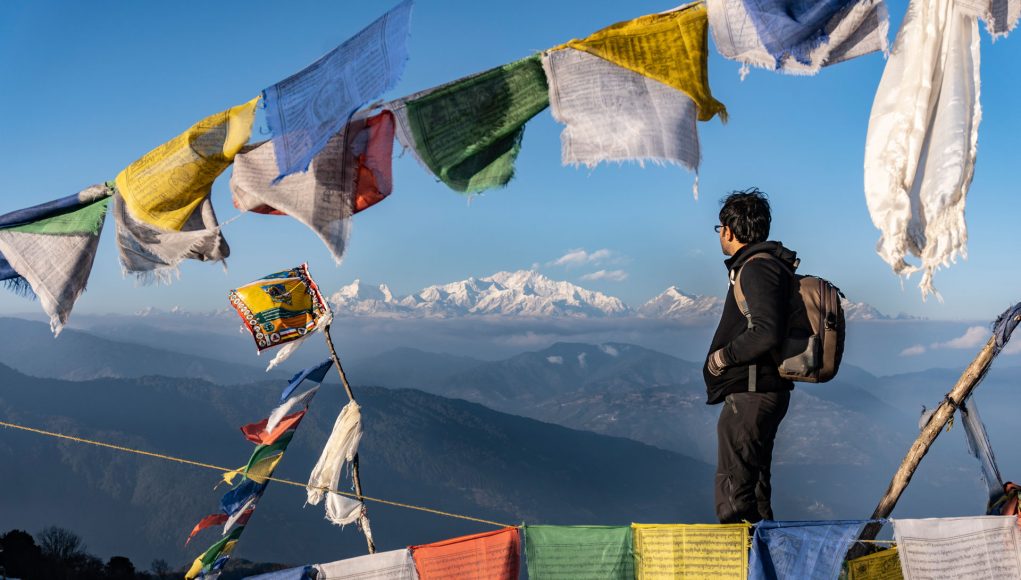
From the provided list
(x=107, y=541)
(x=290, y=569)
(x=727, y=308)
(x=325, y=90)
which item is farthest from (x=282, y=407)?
(x=107, y=541)

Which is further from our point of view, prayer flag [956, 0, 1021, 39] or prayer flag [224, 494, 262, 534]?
prayer flag [224, 494, 262, 534]

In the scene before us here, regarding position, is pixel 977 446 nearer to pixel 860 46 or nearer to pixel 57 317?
pixel 860 46

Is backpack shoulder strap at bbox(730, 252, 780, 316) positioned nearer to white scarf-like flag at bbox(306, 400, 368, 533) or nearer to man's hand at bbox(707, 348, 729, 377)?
man's hand at bbox(707, 348, 729, 377)

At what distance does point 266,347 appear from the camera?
17.6 ft

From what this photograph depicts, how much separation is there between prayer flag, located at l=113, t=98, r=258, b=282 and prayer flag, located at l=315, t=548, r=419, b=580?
2068mm

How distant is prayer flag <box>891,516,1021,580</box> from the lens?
3.92 meters

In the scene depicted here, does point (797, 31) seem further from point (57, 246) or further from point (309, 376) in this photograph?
point (57, 246)

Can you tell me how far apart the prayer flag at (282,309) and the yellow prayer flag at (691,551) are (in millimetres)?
2645

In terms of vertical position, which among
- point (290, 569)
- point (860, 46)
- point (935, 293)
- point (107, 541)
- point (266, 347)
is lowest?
point (107, 541)

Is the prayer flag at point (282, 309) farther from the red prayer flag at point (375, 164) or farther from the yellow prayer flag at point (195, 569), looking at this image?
the yellow prayer flag at point (195, 569)

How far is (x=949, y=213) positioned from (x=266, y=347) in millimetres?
4045

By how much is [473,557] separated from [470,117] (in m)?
2.31

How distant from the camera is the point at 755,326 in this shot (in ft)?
11.1

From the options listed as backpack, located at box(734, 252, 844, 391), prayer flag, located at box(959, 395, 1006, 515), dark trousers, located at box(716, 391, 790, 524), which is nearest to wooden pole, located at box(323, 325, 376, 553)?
dark trousers, located at box(716, 391, 790, 524)
